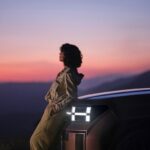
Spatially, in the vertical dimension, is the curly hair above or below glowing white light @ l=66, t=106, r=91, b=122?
above

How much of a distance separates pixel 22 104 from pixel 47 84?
0.55 meters

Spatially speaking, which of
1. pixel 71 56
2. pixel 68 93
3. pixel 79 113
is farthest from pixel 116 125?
pixel 71 56

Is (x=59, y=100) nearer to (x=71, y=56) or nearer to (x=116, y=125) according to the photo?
(x=71, y=56)

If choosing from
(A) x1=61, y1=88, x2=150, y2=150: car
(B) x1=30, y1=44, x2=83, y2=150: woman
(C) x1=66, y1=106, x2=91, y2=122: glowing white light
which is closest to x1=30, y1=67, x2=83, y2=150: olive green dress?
(B) x1=30, y1=44, x2=83, y2=150: woman

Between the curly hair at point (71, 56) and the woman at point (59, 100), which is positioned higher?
the curly hair at point (71, 56)

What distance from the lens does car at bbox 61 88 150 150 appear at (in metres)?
6.68

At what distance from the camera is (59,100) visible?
283 inches

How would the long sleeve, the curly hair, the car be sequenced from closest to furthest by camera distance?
1. the car
2. the long sleeve
3. the curly hair

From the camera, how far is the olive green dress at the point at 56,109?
23.4 ft

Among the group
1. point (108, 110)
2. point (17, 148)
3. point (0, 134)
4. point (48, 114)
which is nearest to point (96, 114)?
point (108, 110)

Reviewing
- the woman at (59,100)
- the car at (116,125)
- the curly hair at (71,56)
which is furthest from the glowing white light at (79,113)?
the curly hair at (71,56)

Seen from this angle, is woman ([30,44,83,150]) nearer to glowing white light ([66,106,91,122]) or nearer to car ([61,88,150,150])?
glowing white light ([66,106,91,122])

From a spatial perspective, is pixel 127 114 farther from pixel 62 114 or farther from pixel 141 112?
pixel 62 114

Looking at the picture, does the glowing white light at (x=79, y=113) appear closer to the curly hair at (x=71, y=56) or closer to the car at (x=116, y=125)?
the car at (x=116, y=125)
